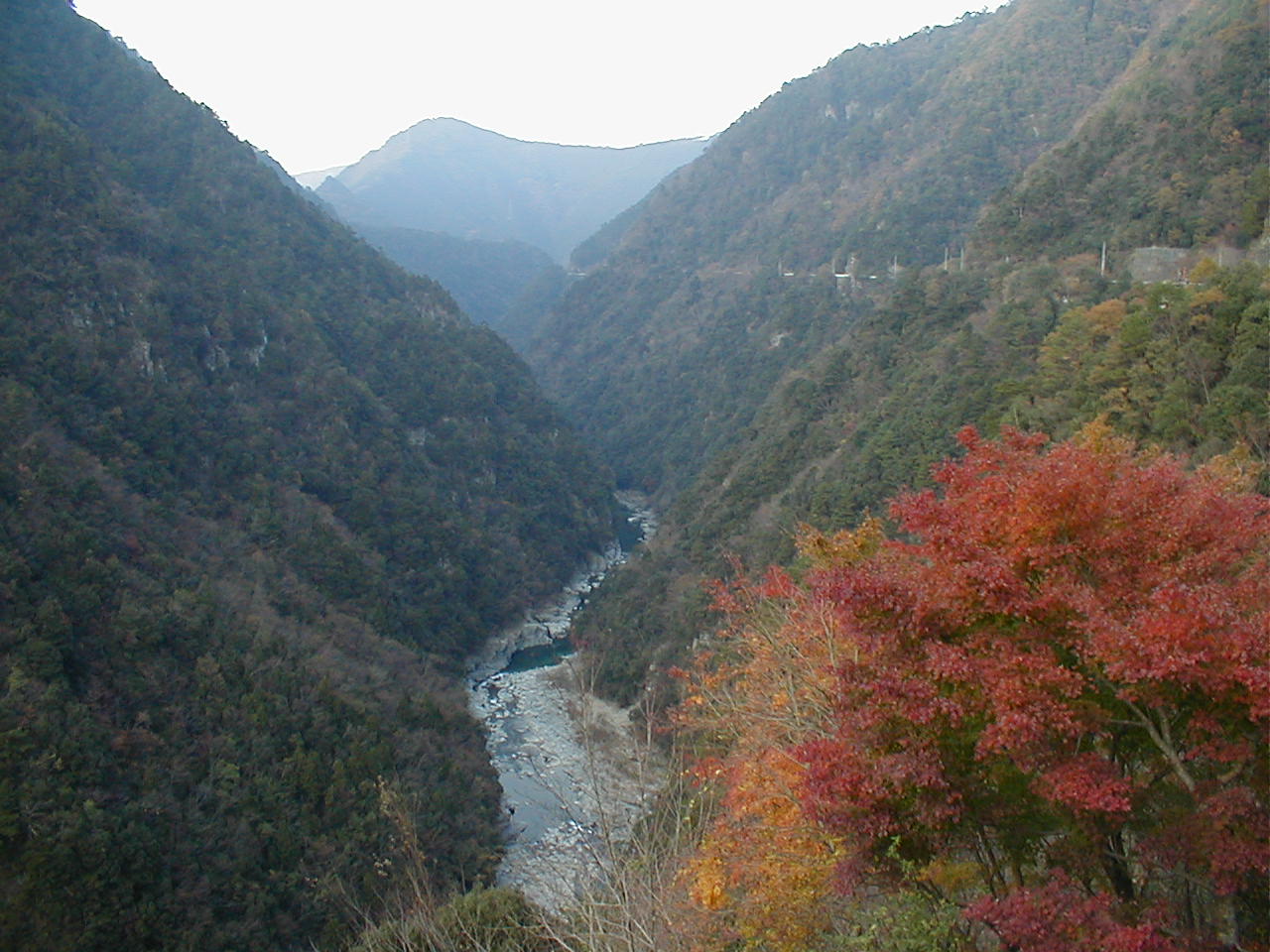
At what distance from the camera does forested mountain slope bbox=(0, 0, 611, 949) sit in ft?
68.2

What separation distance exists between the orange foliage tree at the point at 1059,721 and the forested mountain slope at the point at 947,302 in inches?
511

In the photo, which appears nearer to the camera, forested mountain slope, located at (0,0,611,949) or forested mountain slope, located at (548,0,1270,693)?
forested mountain slope, located at (0,0,611,949)

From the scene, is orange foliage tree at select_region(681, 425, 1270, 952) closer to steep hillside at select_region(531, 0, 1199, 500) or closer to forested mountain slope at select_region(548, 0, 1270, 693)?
forested mountain slope at select_region(548, 0, 1270, 693)

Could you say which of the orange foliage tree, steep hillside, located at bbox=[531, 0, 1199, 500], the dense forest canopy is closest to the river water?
the dense forest canopy

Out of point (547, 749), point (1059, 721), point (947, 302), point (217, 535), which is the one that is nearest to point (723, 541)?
point (547, 749)

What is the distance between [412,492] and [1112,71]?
5643cm

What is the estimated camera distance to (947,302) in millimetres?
40625

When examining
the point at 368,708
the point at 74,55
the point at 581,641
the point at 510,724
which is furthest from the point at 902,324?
the point at 74,55

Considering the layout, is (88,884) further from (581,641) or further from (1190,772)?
(581,641)

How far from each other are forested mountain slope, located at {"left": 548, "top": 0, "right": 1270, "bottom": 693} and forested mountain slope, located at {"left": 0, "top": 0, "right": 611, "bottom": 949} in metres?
11.4

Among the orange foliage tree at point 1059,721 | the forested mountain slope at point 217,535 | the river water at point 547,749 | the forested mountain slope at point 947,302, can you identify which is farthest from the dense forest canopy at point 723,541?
the river water at point 547,749

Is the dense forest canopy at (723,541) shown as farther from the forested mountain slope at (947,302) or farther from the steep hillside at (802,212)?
the steep hillside at (802,212)

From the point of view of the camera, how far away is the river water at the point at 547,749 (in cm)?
2472

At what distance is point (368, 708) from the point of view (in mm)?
29359
